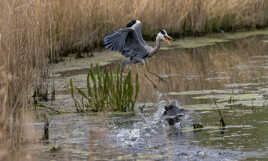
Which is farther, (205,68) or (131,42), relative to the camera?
(205,68)

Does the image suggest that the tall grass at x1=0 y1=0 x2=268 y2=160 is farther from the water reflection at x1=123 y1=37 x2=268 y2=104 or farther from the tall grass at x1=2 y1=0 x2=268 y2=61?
the water reflection at x1=123 y1=37 x2=268 y2=104

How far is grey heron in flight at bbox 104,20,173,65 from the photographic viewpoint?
7565 mm

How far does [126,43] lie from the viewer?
26.1 feet

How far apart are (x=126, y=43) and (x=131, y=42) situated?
0.22 ft

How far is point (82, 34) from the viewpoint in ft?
35.0

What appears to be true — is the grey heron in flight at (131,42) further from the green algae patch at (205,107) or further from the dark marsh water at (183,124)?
the green algae patch at (205,107)

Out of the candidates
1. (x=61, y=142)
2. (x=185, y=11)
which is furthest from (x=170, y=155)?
(x=185, y=11)

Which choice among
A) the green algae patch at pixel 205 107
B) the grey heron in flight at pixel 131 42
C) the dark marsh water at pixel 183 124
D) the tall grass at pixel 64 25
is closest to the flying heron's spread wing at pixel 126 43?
the grey heron in flight at pixel 131 42

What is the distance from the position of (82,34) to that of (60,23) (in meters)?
0.51

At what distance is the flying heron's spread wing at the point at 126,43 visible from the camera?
24.8ft

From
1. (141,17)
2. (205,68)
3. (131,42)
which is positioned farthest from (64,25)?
(131,42)

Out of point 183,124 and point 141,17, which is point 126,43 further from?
point 141,17

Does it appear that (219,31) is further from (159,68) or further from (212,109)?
(212,109)

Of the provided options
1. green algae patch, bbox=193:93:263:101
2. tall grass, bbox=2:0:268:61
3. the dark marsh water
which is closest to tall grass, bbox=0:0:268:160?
tall grass, bbox=2:0:268:61
